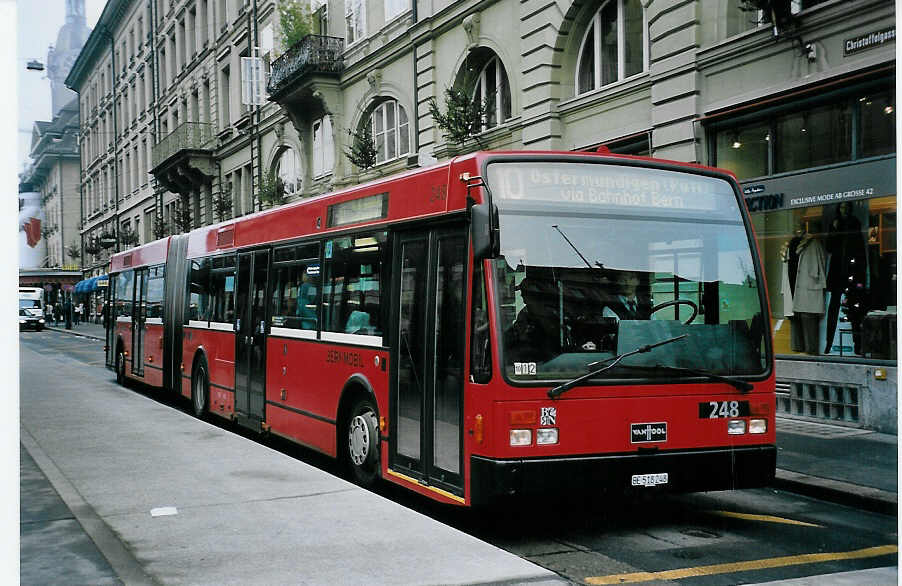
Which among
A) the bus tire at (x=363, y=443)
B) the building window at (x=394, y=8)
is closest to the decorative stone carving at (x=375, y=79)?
the building window at (x=394, y=8)

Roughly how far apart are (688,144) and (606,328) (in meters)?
8.69

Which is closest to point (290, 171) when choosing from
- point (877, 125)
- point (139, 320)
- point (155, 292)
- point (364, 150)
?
point (364, 150)

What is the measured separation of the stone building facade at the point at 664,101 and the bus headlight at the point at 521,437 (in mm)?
4891

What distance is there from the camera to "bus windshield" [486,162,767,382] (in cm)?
674

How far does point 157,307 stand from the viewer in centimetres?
1730

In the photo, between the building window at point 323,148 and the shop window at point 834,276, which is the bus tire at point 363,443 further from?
the building window at point 323,148

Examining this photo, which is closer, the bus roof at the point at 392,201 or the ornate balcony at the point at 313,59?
A: the bus roof at the point at 392,201

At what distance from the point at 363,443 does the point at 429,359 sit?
1619mm

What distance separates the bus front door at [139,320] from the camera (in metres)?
18.4

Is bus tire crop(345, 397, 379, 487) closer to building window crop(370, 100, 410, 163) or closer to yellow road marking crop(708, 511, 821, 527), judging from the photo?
yellow road marking crop(708, 511, 821, 527)

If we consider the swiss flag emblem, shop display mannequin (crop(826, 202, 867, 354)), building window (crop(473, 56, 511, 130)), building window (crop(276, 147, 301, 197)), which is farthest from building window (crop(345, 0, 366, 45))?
the swiss flag emblem

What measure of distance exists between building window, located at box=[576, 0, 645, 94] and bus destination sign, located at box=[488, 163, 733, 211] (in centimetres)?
945

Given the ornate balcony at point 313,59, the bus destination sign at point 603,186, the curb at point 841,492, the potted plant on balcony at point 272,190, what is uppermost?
the ornate balcony at point 313,59

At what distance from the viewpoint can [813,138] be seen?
12.9 meters
